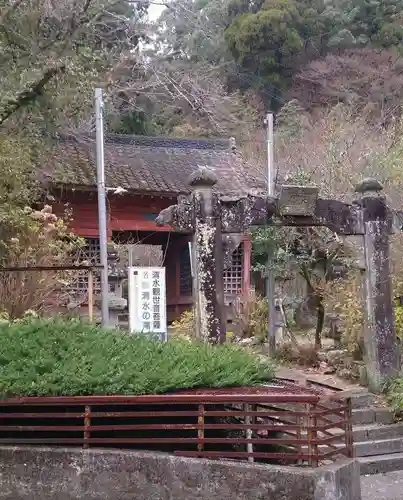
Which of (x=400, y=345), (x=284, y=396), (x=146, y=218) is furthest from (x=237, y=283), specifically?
(x=284, y=396)

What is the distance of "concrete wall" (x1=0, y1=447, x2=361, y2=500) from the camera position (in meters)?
4.99

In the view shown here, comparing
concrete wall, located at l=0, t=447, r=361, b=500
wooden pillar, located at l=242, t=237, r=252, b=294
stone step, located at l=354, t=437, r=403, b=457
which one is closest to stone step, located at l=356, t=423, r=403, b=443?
stone step, located at l=354, t=437, r=403, b=457

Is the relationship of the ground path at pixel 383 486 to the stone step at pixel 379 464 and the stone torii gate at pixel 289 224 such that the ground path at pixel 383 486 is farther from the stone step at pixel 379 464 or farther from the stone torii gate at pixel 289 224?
the stone torii gate at pixel 289 224

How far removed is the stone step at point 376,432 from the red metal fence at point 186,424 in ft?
7.57

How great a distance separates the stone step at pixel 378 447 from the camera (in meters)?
7.59

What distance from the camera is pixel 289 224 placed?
8.77 metres

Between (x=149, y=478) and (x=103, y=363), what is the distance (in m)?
1.10

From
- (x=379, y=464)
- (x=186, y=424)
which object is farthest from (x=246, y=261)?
(x=186, y=424)

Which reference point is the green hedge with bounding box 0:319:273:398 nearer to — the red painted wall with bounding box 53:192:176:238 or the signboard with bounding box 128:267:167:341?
the signboard with bounding box 128:267:167:341

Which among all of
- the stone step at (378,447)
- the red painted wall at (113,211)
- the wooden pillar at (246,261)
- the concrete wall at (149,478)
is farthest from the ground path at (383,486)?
the red painted wall at (113,211)

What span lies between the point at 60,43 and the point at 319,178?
7893mm

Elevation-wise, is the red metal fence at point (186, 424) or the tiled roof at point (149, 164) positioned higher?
the tiled roof at point (149, 164)

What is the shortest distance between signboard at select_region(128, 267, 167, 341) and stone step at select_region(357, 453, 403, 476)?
3549 mm

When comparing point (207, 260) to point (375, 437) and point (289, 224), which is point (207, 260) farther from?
point (375, 437)
